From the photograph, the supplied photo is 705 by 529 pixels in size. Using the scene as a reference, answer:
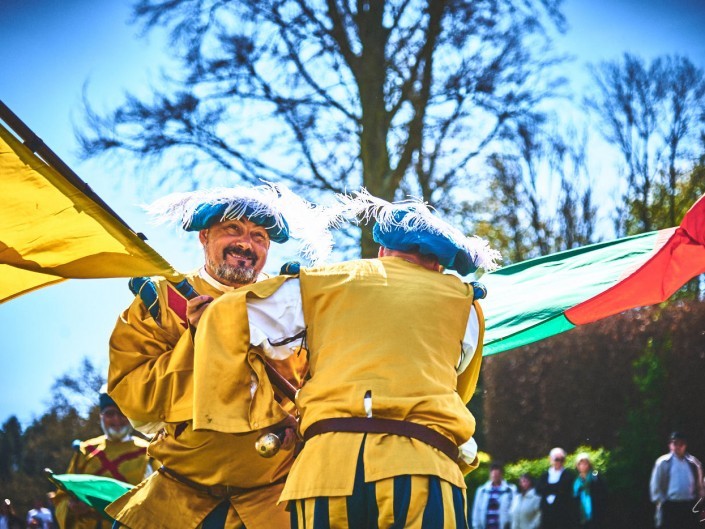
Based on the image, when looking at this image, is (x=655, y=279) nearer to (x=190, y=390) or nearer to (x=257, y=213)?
(x=257, y=213)

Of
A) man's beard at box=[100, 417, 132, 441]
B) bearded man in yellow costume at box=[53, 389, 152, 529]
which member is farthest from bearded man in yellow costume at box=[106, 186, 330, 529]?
man's beard at box=[100, 417, 132, 441]

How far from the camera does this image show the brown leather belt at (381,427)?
10.8 ft

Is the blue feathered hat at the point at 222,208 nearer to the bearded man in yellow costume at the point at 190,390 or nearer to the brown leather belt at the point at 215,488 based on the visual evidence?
the bearded man in yellow costume at the point at 190,390

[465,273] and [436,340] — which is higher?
[465,273]

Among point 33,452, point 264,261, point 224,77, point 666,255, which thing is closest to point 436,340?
point 264,261

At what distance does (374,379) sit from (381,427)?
0.50 ft

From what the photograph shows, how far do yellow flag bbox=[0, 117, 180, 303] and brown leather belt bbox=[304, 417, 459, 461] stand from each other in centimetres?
89

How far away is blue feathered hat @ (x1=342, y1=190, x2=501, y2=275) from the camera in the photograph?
3.74 m

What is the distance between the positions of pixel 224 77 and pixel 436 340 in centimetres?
895

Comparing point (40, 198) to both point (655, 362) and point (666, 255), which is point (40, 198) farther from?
point (655, 362)

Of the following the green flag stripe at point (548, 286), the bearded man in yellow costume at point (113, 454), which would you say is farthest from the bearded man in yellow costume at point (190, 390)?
the bearded man in yellow costume at point (113, 454)

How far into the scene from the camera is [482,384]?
16.3 metres

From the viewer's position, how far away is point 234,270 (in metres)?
4.45

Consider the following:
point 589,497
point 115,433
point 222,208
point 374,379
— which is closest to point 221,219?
point 222,208
